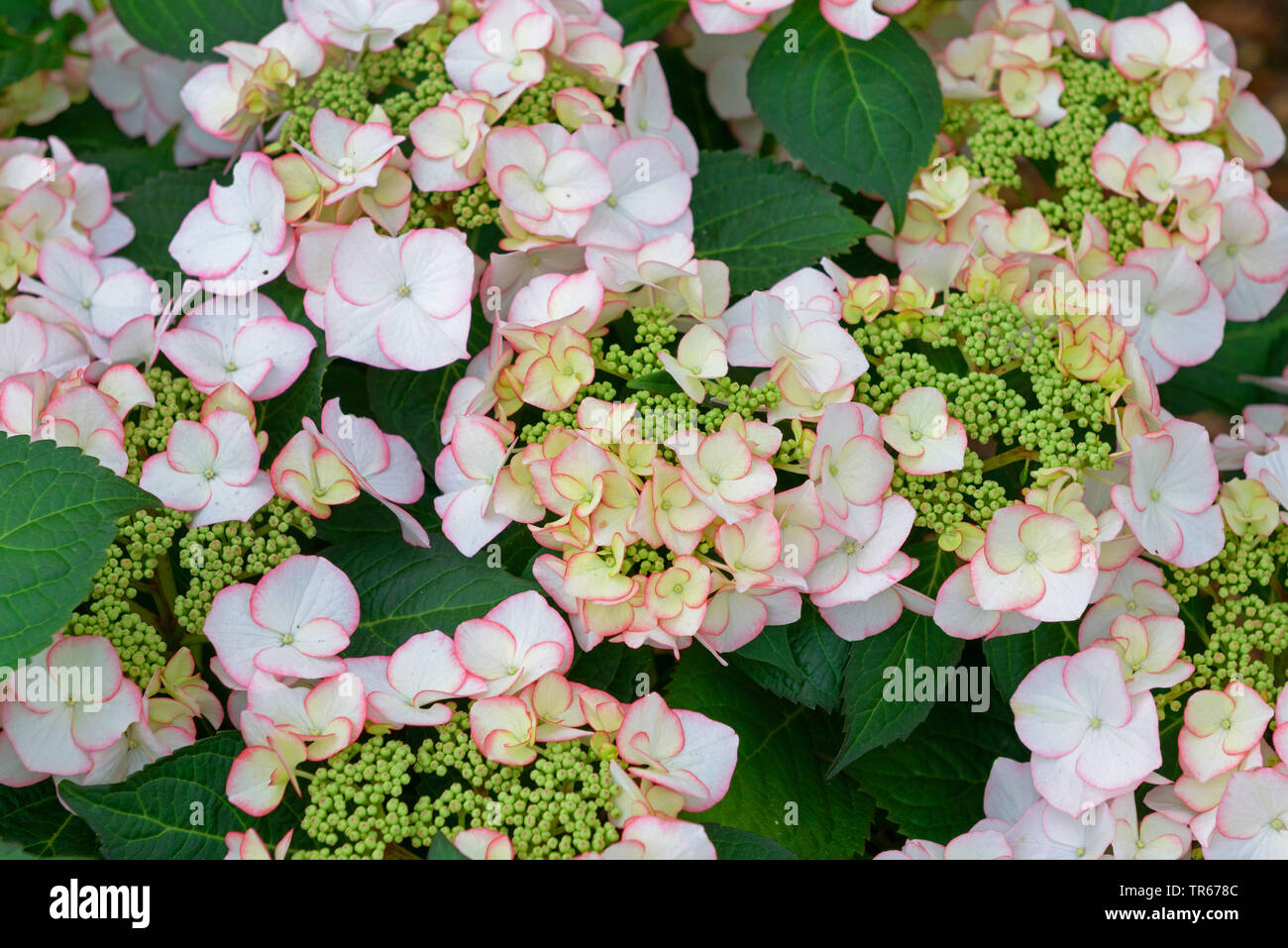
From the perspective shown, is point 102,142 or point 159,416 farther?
point 102,142

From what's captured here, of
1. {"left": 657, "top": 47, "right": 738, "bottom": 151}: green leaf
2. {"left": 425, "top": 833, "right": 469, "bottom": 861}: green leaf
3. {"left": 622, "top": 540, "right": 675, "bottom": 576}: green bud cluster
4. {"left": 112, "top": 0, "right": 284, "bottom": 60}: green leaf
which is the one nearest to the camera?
{"left": 425, "top": 833, "right": 469, "bottom": 861}: green leaf

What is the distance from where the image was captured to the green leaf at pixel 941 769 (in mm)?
1084

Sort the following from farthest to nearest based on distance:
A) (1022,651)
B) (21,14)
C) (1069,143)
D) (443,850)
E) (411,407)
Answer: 1. (21,14)
2. (1069,143)
3. (411,407)
4. (1022,651)
5. (443,850)

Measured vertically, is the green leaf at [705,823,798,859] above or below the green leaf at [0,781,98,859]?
above

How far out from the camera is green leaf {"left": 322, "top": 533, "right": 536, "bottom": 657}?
3.20 ft

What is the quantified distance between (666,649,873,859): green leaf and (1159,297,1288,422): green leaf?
2.06 ft

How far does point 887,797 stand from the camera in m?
1.09

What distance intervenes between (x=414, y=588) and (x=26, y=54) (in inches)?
36.8

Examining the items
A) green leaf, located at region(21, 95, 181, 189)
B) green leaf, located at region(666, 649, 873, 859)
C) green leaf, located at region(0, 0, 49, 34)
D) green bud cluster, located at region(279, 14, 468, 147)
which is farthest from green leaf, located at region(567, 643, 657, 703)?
green leaf, located at region(0, 0, 49, 34)

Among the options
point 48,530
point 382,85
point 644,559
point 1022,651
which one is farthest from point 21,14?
point 1022,651

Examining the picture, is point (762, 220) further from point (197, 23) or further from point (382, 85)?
point (197, 23)

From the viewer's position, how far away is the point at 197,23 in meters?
1.32

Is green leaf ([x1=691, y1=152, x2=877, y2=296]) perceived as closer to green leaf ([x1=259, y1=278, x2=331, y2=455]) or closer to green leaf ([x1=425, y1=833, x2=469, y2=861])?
green leaf ([x1=259, y1=278, x2=331, y2=455])

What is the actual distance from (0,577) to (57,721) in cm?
12
